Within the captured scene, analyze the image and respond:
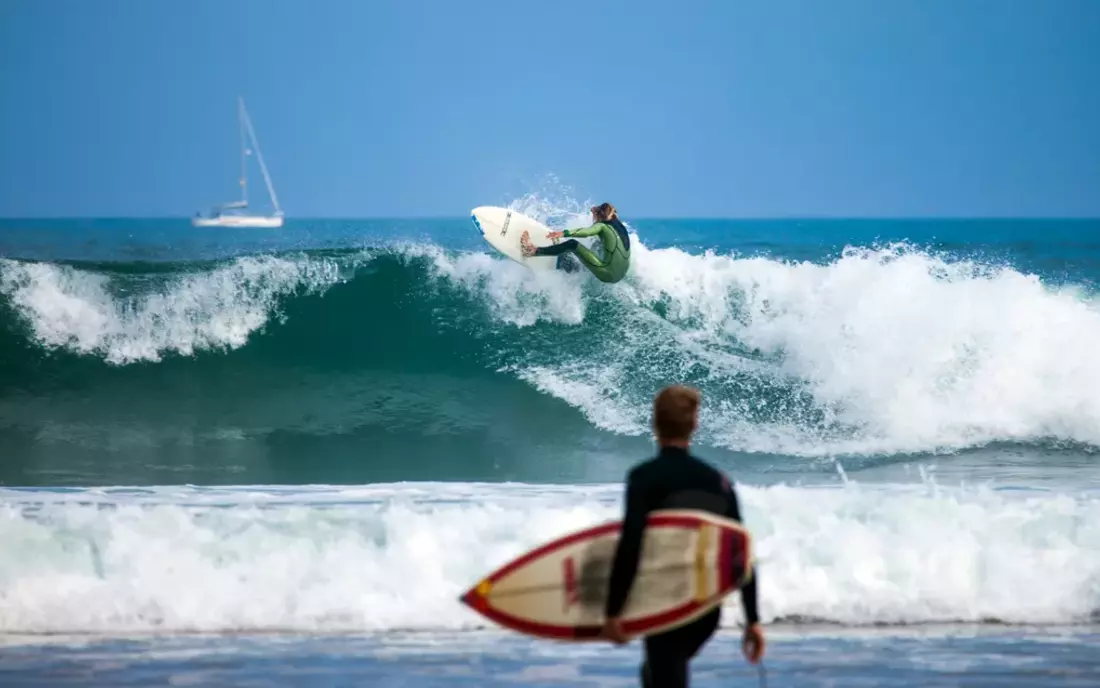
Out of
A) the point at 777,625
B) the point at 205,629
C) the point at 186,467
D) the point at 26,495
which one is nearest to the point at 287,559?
the point at 205,629

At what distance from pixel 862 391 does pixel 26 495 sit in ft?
16.0

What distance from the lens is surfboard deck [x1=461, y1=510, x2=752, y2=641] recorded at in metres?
2.04

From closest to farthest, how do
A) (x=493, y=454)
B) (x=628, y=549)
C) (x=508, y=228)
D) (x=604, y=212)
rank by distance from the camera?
(x=628, y=549) < (x=493, y=454) < (x=604, y=212) < (x=508, y=228)

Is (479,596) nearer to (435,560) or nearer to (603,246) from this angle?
(435,560)

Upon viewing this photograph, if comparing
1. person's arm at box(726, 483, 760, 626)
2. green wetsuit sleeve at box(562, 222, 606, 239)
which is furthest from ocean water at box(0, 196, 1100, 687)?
person's arm at box(726, 483, 760, 626)

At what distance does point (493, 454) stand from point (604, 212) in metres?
1.91

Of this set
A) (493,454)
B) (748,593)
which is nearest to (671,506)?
(748,593)

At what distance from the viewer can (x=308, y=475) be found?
6289mm

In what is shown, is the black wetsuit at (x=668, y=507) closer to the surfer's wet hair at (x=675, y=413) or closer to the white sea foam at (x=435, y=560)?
the surfer's wet hair at (x=675, y=413)

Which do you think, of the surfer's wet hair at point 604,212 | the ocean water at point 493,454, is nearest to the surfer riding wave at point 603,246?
the surfer's wet hair at point 604,212

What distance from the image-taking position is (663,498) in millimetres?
2010

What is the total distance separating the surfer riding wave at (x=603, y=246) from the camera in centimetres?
754

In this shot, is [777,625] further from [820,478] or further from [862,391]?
[862,391]

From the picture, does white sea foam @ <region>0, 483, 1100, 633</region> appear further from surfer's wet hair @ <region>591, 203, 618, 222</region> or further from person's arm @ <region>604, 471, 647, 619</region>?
surfer's wet hair @ <region>591, 203, 618, 222</region>
